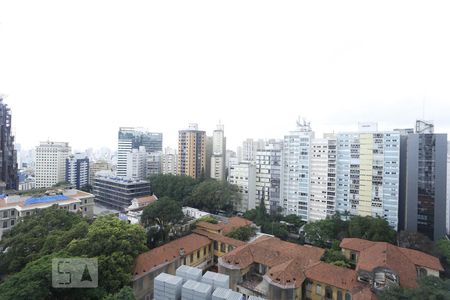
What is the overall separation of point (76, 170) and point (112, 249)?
3887cm

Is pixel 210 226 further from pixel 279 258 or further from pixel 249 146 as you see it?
pixel 249 146

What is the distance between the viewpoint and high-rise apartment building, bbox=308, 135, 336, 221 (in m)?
24.0

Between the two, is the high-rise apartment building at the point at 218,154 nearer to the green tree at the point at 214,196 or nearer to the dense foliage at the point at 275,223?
the green tree at the point at 214,196

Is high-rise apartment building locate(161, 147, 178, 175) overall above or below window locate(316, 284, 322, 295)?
above

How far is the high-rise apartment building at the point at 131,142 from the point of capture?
43875mm

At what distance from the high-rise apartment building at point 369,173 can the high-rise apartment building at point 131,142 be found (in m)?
34.0

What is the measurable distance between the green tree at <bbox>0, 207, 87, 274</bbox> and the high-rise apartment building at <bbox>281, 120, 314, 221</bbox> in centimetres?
1938

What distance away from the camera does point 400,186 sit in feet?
72.8

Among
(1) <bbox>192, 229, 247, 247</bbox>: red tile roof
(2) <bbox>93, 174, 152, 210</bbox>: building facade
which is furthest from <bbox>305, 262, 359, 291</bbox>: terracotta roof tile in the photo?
(2) <bbox>93, 174, 152, 210</bbox>: building facade

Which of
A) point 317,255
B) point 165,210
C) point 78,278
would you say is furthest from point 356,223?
point 78,278

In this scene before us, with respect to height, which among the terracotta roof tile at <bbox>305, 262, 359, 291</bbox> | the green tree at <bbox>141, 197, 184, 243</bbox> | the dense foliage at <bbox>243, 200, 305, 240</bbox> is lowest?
the dense foliage at <bbox>243, 200, 305, 240</bbox>

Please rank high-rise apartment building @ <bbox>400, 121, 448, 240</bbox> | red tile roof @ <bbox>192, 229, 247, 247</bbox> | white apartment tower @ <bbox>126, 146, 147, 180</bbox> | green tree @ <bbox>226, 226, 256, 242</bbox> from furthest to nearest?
1. white apartment tower @ <bbox>126, 146, 147, 180</bbox>
2. high-rise apartment building @ <bbox>400, 121, 448, 240</bbox>
3. green tree @ <bbox>226, 226, 256, 242</bbox>
4. red tile roof @ <bbox>192, 229, 247, 247</bbox>

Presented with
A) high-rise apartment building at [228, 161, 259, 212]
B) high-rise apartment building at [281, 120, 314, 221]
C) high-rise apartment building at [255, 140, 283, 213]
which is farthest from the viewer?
high-rise apartment building at [228, 161, 259, 212]

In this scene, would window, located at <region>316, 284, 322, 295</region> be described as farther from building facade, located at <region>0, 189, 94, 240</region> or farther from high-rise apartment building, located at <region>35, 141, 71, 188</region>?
high-rise apartment building, located at <region>35, 141, 71, 188</region>
